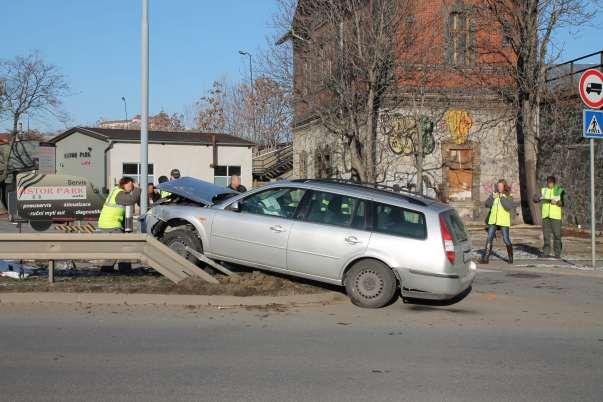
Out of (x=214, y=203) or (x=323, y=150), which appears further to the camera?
(x=323, y=150)

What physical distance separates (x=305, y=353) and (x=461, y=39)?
2062cm

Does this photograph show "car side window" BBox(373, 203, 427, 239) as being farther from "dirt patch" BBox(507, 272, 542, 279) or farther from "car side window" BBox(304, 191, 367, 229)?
"dirt patch" BBox(507, 272, 542, 279)

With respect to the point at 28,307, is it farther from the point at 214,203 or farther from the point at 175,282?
the point at 214,203

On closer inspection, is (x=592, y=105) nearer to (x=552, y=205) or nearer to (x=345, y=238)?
(x=552, y=205)

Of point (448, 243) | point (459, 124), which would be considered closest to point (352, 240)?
point (448, 243)

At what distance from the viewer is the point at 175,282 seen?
9.65m

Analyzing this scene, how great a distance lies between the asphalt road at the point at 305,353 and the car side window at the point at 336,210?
116 centimetres

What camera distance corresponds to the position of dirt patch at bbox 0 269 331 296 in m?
9.45

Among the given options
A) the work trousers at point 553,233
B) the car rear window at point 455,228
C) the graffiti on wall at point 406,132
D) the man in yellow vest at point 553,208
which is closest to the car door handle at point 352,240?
the car rear window at point 455,228

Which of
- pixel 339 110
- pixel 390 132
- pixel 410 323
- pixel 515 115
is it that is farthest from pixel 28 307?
pixel 515 115

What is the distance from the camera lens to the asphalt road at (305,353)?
5.74 m

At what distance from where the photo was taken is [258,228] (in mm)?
9680

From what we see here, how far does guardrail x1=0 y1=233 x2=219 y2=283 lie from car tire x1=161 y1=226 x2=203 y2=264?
578 millimetres

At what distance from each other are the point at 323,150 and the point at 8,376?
2352 centimetres
